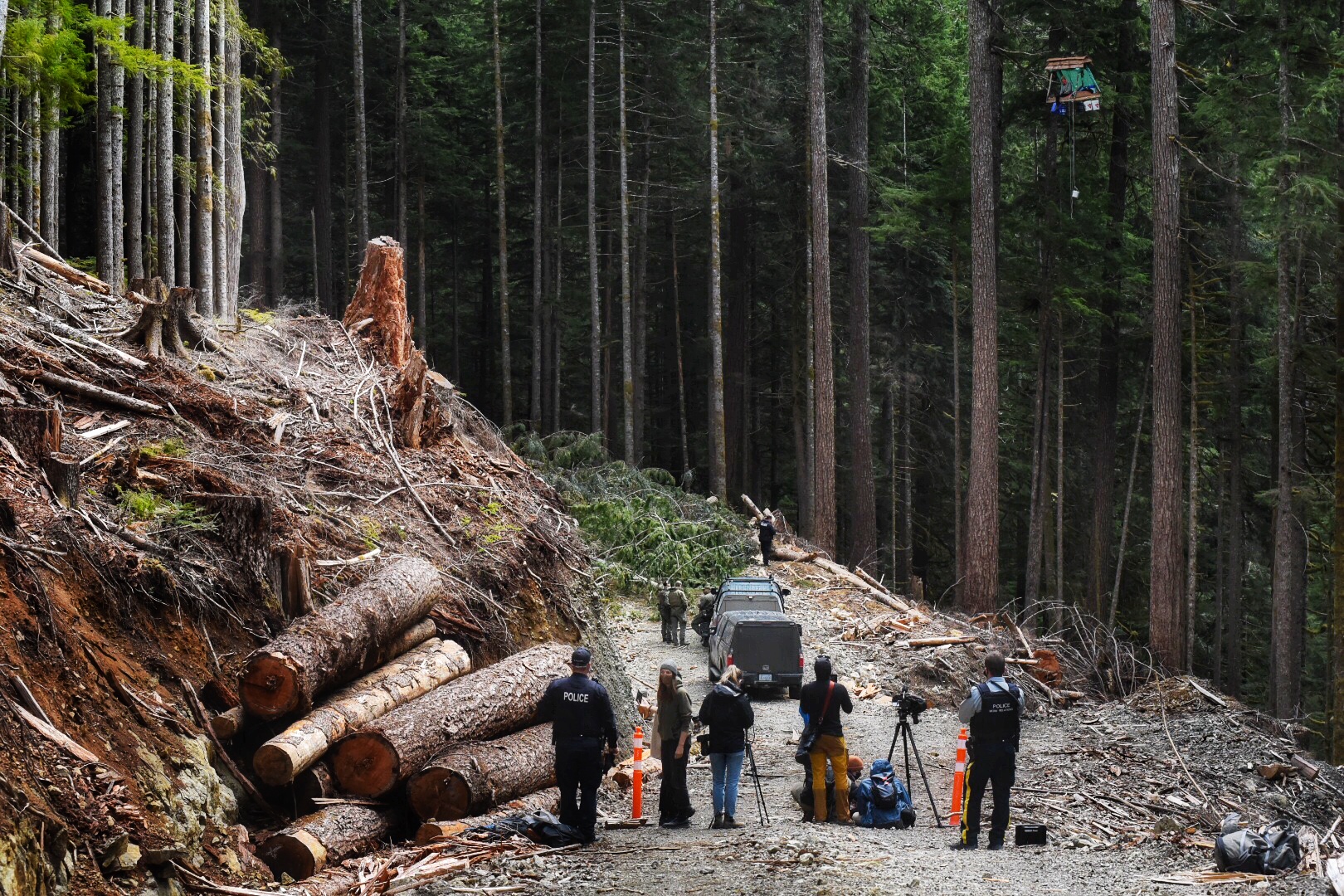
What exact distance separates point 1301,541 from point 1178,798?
20387 millimetres

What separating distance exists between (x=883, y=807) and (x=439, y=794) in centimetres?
485

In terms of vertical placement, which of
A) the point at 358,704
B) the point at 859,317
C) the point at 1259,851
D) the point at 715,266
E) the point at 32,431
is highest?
the point at 715,266

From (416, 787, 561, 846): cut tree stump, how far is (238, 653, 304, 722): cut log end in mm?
1573

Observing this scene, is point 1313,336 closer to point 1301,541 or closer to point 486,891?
point 1301,541

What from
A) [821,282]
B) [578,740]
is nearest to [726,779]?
[578,740]

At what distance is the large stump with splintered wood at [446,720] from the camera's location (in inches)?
385

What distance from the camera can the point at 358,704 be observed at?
10266 millimetres

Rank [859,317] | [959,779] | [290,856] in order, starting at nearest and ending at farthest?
[290,856], [959,779], [859,317]

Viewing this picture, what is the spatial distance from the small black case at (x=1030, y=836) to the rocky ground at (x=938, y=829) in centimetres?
15

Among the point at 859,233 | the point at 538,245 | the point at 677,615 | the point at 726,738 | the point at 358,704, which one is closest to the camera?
the point at 358,704

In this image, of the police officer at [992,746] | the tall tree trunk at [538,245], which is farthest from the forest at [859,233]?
the police officer at [992,746]

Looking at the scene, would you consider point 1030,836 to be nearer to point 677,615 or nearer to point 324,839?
point 324,839

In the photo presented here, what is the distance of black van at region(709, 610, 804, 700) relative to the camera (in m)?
19.0

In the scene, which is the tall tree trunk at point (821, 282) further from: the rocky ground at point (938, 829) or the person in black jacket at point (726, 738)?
the person in black jacket at point (726, 738)
